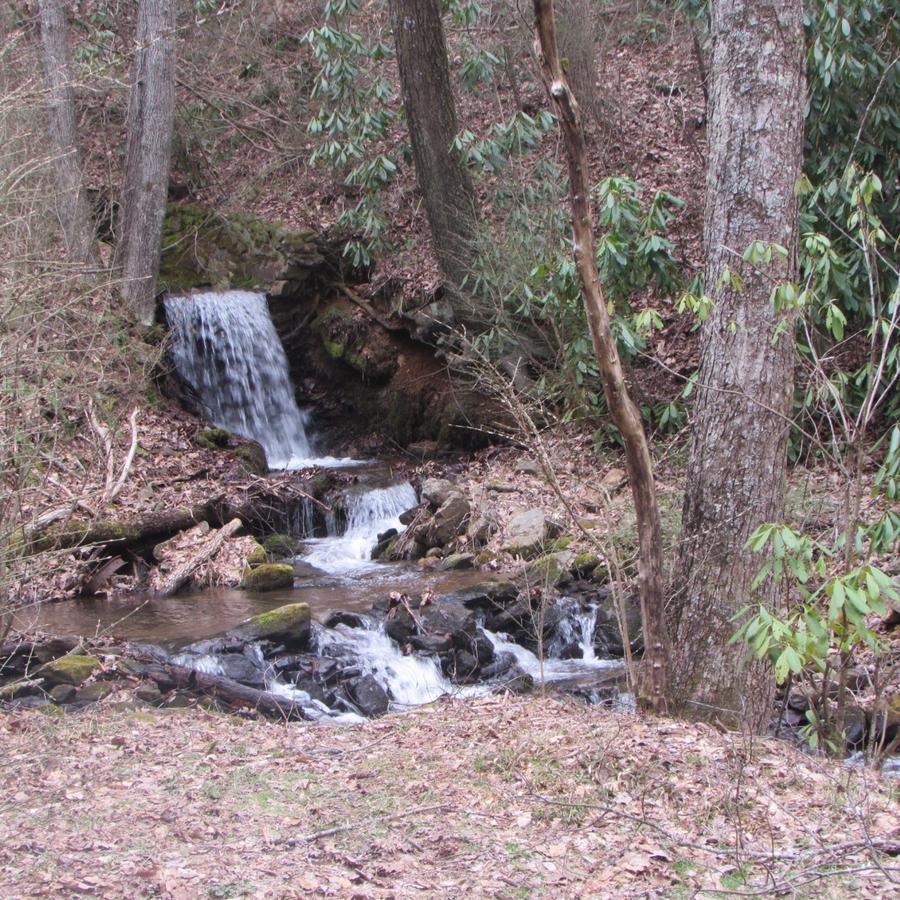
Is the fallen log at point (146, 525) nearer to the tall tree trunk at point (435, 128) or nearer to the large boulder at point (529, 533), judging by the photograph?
the large boulder at point (529, 533)

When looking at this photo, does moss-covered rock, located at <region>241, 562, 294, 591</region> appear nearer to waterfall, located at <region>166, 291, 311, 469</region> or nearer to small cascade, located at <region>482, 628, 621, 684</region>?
small cascade, located at <region>482, 628, 621, 684</region>

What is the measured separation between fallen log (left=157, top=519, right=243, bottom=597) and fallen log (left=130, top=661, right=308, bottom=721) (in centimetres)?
260

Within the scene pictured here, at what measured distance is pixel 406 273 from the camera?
49.4 ft

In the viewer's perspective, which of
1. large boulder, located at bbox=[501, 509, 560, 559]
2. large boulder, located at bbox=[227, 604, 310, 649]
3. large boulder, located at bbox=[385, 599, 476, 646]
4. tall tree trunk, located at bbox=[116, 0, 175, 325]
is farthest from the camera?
tall tree trunk, located at bbox=[116, 0, 175, 325]

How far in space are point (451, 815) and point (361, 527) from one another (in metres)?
8.29

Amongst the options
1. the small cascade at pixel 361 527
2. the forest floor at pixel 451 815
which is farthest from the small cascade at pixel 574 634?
the forest floor at pixel 451 815

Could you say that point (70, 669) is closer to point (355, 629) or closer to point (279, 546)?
point (355, 629)

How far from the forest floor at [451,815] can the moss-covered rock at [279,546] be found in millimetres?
5984

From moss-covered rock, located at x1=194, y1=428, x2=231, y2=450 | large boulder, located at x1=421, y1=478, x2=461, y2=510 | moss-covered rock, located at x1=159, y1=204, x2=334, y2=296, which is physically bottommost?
large boulder, located at x1=421, y1=478, x2=461, y2=510

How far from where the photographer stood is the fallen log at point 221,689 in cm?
689

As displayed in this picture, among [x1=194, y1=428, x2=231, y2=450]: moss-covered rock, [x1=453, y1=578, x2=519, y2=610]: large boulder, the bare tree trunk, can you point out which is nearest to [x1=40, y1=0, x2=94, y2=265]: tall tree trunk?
[x1=194, y1=428, x2=231, y2=450]: moss-covered rock

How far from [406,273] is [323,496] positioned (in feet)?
14.1

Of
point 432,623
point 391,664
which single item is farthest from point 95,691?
point 432,623

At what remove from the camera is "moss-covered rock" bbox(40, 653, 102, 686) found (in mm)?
6875
